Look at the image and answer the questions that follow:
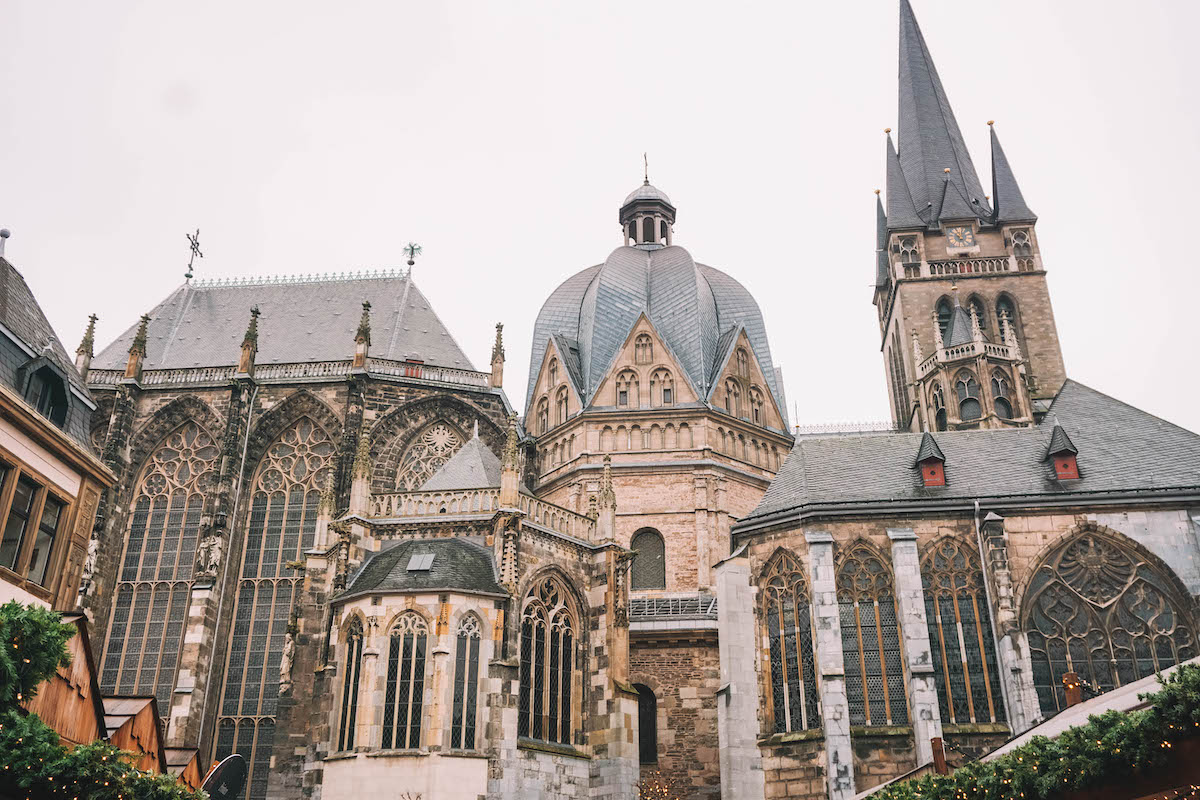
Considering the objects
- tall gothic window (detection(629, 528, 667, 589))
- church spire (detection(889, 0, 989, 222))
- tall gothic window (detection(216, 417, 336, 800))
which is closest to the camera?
tall gothic window (detection(216, 417, 336, 800))

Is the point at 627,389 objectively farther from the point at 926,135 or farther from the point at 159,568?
the point at 926,135

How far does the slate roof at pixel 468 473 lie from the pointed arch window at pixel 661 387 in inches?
281

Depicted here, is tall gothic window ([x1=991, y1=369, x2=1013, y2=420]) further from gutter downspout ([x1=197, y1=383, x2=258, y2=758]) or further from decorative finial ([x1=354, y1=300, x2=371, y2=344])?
gutter downspout ([x1=197, y1=383, x2=258, y2=758])

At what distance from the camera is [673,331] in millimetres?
33594

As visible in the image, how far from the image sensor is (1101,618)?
22500 millimetres

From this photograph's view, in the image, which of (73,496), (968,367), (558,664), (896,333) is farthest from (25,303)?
(896,333)

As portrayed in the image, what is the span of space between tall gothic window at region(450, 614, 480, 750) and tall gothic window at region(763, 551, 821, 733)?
681 cm

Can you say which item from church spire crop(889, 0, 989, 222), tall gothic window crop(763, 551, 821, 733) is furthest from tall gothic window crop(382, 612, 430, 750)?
church spire crop(889, 0, 989, 222)

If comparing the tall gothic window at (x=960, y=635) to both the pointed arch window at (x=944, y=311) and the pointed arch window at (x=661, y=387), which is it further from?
the pointed arch window at (x=944, y=311)

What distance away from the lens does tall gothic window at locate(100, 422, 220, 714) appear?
27266 mm

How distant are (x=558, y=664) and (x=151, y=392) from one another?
16.1 meters

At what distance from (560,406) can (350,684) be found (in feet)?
44.5

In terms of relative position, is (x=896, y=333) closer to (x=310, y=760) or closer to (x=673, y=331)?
(x=673, y=331)

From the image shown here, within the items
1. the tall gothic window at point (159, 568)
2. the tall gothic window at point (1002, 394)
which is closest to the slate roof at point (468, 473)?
the tall gothic window at point (159, 568)
